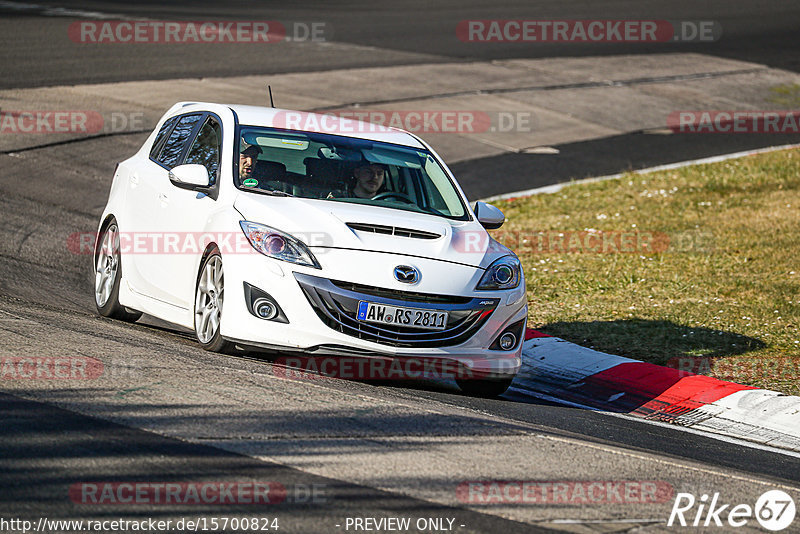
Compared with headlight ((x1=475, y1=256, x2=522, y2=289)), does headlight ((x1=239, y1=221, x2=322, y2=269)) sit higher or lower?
higher

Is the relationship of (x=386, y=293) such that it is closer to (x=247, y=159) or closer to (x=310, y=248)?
(x=310, y=248)

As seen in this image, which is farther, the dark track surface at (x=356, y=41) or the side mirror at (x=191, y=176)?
the dark track surface at (x=356, y=41)

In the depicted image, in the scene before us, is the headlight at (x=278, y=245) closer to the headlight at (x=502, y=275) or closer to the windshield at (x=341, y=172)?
the windshield at (x=341, y=172)

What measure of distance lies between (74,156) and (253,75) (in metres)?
6.96

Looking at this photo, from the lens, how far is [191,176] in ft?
26.1

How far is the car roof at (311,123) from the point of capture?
8.73 metres

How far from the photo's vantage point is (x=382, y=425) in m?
6.03

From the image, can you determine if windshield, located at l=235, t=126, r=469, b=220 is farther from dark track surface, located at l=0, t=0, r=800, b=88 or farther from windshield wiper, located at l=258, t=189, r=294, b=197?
dark track surface, located at l=0, t=0, r=800, b=88

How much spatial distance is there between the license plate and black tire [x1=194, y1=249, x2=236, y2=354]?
37.4 inches

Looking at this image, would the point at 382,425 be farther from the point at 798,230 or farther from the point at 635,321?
the point at 798,230

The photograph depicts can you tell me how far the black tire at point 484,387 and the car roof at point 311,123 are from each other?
6.89ft

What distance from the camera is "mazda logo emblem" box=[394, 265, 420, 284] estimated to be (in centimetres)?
725

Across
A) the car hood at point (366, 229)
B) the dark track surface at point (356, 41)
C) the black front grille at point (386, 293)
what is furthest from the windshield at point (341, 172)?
the dark track surface at point (356, 41)

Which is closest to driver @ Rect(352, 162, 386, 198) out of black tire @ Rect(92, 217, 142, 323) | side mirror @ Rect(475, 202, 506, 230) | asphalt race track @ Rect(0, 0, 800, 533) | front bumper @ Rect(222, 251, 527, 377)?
side mirror @ Rect(475, 202, 506, 230)
